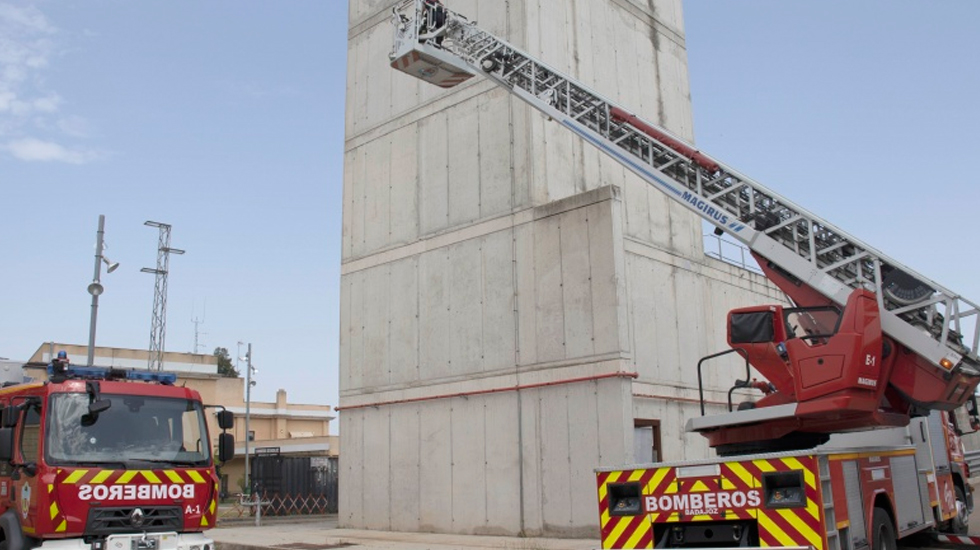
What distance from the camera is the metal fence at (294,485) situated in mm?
34344

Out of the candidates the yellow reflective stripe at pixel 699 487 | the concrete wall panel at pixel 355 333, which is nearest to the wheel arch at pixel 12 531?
the yellow reflective stripe at pixel 699 487

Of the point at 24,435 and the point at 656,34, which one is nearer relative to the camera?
the point at 24,435

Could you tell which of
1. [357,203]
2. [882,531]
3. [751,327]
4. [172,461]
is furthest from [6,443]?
[357,203]

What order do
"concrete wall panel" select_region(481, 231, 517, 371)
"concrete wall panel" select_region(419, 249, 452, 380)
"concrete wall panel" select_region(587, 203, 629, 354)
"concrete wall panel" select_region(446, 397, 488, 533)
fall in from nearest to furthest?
1. "concrete wall panel" select_region(587, 203, 629, 354)
2. "concrete wall panel" select_region(446, 397, 488, 533)
3. "concrete wall panel" select_region(481, 231, 517, 371)
4. "concrete wall panel" select_region(419, 249, 452, 380)

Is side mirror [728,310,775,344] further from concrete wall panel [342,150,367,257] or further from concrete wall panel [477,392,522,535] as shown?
concrete wall panel [342,150,367,257]

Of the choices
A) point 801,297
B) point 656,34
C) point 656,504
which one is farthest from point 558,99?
point 656,34

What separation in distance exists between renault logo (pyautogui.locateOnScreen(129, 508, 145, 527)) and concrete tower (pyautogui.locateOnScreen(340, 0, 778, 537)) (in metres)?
9.69

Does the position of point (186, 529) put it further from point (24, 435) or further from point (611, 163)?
point (611, 163)

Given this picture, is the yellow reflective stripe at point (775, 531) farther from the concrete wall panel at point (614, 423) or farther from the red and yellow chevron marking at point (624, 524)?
the concrete wall panel at point (614, 423)

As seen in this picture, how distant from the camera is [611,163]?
21.9 metres

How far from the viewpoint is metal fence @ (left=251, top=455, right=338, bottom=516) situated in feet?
113

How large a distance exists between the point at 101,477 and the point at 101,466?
14 centimetres

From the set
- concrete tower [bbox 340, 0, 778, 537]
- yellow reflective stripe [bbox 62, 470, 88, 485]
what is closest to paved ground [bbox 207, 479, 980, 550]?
concrete tower [bbox 340, 0, 778, 537]

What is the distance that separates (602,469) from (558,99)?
283 inches
